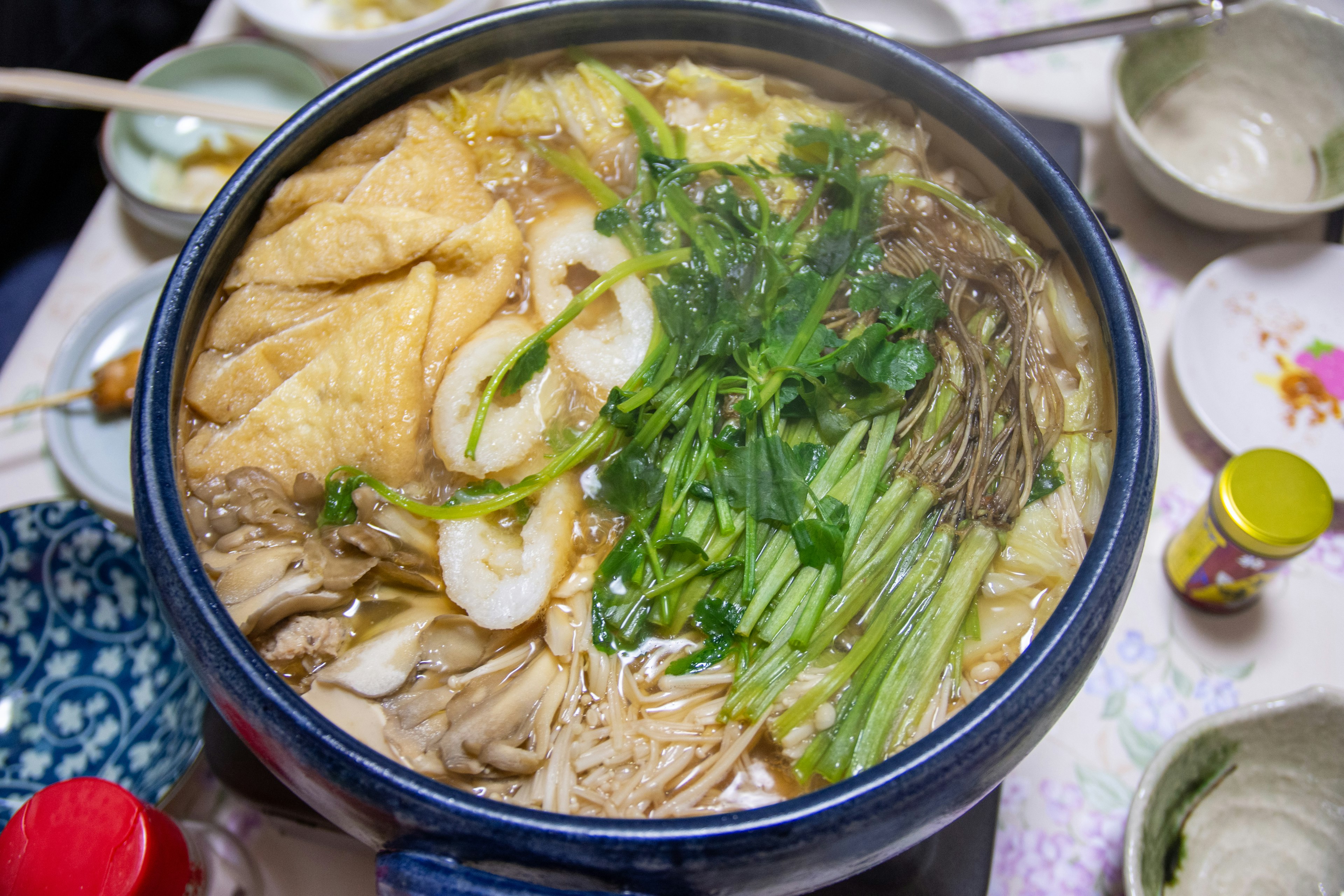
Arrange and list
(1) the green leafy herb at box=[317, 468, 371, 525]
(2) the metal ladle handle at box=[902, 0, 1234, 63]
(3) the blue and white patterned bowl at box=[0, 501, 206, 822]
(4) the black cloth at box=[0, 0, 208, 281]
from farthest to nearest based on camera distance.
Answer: (4) the black cloth at box=[0, 0, 208, 281], (2) the metal ladle handle at box=[902, 0, 1234, 63], (3) the blue and white patterned bowl at box=[0, 501, 206, 822], (1) the green leafy herb at box=[317, 468, 371, 525]

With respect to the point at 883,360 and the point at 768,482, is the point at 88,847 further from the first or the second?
the point at 883,360

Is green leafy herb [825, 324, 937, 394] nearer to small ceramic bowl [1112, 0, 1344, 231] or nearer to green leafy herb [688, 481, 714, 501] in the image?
green leafy herb [688, 481, 714, 501]

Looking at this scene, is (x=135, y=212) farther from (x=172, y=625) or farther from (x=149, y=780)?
(x=172, y=625)

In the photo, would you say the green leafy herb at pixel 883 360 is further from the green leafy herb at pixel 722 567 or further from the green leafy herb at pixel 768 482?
the green leafy herb at pixel 722 567

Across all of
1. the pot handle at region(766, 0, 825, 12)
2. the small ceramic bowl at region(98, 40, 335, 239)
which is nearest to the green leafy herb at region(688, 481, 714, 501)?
the pot handle at region(766, 0, 825, 12)

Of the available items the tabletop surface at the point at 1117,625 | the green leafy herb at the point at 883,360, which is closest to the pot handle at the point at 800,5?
the green leafy herb at the point at 883,360

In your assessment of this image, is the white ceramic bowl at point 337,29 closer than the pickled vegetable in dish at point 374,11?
Yes
